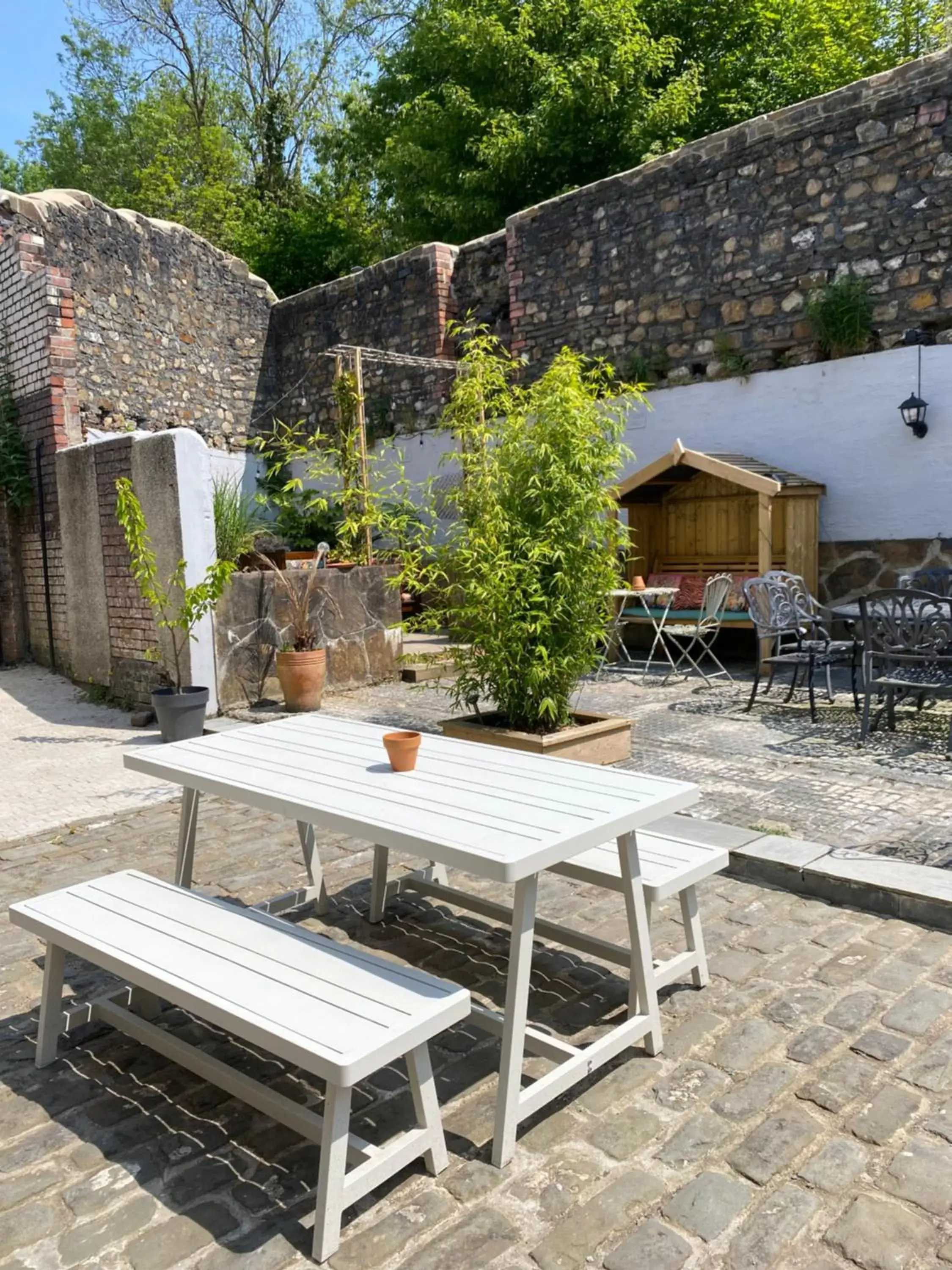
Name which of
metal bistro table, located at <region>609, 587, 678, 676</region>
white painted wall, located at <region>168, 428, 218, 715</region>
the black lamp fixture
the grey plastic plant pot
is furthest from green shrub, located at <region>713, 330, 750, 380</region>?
the grey plastic plant pot

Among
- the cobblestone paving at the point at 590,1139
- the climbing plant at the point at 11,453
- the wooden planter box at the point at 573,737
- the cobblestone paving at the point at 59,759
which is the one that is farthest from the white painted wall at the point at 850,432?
the cobblestone paving at the point at 590,1139

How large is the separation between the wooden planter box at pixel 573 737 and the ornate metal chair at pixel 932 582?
244 cm

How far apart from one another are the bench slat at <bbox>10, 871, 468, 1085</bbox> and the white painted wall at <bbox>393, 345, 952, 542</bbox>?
21.2 feet

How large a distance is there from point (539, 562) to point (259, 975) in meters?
3.00

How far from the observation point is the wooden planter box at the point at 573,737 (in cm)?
466

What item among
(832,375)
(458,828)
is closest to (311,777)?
(458,828)

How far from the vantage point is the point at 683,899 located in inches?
101

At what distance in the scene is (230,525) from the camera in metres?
7.73

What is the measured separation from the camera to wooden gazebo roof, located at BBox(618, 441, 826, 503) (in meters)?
7.22

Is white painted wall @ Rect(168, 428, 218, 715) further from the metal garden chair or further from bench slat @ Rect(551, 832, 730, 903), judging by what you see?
bench slat @ Rect(551, 832, 730, 903)

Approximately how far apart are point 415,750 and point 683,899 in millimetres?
841

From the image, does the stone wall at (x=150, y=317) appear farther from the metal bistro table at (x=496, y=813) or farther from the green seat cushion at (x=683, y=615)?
the metal bistro table at (x=496, y=813)

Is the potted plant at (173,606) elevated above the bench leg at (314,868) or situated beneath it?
elevated above

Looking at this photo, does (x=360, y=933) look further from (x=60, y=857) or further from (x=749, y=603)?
(x=749, y=603)
